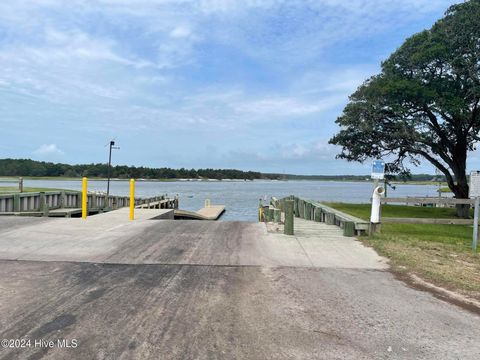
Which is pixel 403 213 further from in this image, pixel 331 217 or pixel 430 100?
pixel 331 217

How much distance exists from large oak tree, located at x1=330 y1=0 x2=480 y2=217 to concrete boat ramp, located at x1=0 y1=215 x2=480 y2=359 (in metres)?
15.9

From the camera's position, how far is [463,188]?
75.3 ft

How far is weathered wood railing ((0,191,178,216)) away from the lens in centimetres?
1540

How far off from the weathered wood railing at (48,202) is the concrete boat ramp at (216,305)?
826cm

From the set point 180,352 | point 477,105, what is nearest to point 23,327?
point 180,352

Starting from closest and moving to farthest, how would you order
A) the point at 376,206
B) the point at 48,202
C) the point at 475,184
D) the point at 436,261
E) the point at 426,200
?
the point at 436,261
the point at 475,184
the point at 376,206
the point at 426,200
the point at 48,202

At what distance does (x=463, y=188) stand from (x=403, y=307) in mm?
21039

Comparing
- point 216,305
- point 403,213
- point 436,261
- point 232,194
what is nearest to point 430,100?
point 403,213

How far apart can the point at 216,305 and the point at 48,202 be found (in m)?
15.8

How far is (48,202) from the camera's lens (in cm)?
1812

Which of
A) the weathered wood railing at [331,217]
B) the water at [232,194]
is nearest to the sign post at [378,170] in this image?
the weathered wood railing at [331,217]

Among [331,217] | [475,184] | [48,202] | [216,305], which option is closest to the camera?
[216,305]

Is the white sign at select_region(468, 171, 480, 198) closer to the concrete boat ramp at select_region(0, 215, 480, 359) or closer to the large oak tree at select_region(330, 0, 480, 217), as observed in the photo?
the concrete boat ramp at select_region(0, 215, 480, 359)

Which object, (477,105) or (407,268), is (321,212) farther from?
(477,105)
